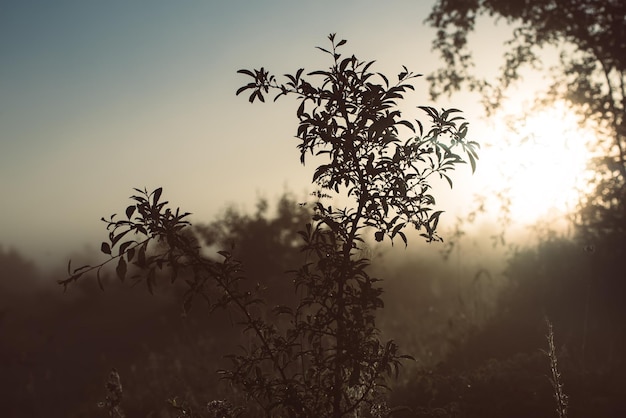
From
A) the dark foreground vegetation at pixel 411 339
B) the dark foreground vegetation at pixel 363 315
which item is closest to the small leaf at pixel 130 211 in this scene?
the dark foreground vegetation at pixel 363 315

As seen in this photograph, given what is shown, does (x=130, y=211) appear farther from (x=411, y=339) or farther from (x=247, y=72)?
(x=411, y=339)

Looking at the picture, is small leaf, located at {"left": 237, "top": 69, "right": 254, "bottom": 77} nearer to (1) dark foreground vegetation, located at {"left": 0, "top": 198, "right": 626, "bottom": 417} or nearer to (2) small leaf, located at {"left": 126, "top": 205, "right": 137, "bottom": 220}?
(2) small leaf, located at {"left": 126, "top": 205, "right": 137, "bottom": 220}

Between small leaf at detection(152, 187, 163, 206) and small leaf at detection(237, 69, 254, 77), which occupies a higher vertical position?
small leaf at detection(237, 69, 254, 77)

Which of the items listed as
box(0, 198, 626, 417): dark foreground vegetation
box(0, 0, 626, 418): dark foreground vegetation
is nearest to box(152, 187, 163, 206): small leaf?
box(0, 0, 626, 418): dark foreground vegetation

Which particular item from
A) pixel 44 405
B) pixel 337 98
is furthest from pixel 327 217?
pixel 44 405

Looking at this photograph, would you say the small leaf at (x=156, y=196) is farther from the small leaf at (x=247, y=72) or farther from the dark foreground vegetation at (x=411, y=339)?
the dark foreground vegetation at (x=411, y=339)

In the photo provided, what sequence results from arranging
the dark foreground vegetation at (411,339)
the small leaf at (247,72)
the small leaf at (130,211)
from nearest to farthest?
the small leaf at (130,211)
the small leaf at (247,72)
the dark foreground vegetation at (411,339)

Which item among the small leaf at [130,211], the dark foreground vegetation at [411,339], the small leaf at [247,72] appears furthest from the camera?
the dark foreground vegetation at [411,339]

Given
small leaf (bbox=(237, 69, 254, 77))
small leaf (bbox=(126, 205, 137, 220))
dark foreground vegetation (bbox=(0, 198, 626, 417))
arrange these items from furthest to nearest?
dark foreground vegetation (bbox=(0, 198, 626, 417))
small leaf (bbox=(237, 69, 254, 77))
small leaf (bbox=(126, 205, 137, 220))

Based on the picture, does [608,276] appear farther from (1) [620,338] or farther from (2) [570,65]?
(2) [570,65]

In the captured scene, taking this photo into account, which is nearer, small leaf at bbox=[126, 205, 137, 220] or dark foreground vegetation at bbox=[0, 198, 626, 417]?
small leaf at bbox=[126, 205, 137, 220]

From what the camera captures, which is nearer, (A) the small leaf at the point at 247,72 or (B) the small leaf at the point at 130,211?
(B) the small leaf at the point at 130,211

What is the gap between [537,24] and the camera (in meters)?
12.5

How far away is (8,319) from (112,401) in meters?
17.2
